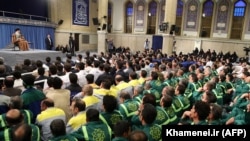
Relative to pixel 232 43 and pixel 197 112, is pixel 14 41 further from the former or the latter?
pixel 232 43

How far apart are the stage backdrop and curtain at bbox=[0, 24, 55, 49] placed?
96.7 inches

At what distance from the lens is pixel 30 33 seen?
13.2 m

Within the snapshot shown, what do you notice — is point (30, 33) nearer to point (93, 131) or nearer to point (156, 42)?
point (156, 42)

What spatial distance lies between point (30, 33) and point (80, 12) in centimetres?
537

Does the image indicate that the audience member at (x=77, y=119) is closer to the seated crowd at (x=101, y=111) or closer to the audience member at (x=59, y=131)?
the seated crowd at (x=101, y=111)

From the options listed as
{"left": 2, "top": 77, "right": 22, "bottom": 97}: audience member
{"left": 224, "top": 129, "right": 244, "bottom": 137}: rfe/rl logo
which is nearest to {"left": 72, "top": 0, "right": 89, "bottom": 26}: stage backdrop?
{"left": 2, "top": 77, "right": 22, "bottom": 97}: audience member

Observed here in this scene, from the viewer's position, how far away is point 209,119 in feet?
8.36

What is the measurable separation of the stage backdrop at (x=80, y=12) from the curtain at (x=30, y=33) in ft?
8.06

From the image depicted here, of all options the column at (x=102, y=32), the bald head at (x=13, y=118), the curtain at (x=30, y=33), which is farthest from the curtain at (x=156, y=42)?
the bald head at (x=13, y=118)

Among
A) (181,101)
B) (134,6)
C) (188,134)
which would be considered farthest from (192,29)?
(188,134)

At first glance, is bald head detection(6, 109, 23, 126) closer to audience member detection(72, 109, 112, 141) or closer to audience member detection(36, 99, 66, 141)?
audience member detection(36, 99, 66, 141)

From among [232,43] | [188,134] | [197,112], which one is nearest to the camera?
[188,134]

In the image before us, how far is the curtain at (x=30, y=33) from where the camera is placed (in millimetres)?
11336

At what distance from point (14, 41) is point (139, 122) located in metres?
8.85
